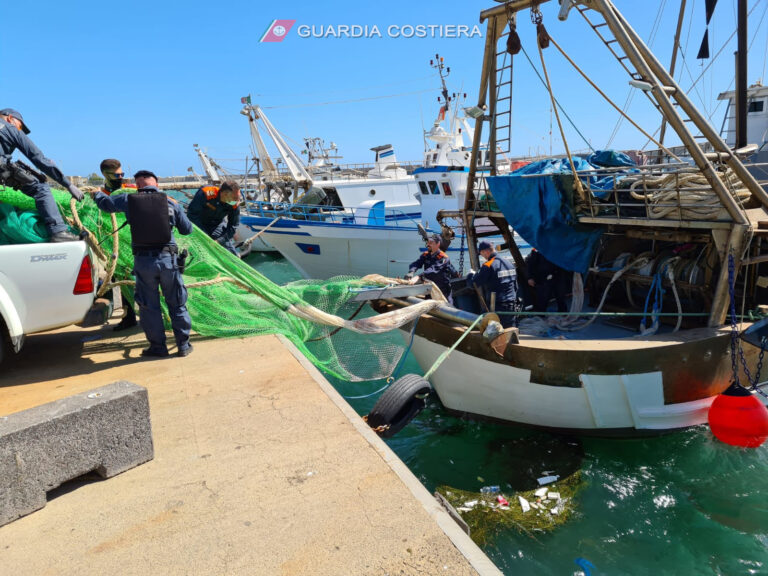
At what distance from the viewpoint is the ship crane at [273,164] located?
74.9 ft

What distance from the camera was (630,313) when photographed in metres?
5.68

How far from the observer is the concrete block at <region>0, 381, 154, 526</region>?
2602 mm

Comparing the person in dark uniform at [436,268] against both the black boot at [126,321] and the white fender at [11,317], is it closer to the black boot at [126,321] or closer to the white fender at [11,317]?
the black boot at [126,321]

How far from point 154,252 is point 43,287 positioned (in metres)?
0.94

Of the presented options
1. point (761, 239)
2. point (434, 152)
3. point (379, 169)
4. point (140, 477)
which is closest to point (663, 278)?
point (761, 239)

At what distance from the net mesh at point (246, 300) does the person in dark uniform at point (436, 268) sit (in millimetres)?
1209

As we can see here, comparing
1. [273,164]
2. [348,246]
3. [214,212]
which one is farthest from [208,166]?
[214,212]

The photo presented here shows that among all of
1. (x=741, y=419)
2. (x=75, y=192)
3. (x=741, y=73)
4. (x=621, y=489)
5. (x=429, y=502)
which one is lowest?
(x=621, y=489)

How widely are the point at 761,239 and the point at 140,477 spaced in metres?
6.54

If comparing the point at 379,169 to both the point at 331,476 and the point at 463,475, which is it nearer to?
the point at 463,475

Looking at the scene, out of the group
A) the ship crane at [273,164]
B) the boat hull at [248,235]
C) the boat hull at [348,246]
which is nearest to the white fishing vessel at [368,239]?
the boat hull at [348,246]

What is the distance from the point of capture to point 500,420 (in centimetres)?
585

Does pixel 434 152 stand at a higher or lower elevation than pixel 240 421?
higher

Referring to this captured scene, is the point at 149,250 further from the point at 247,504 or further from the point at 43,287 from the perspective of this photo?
the point at 247,504
